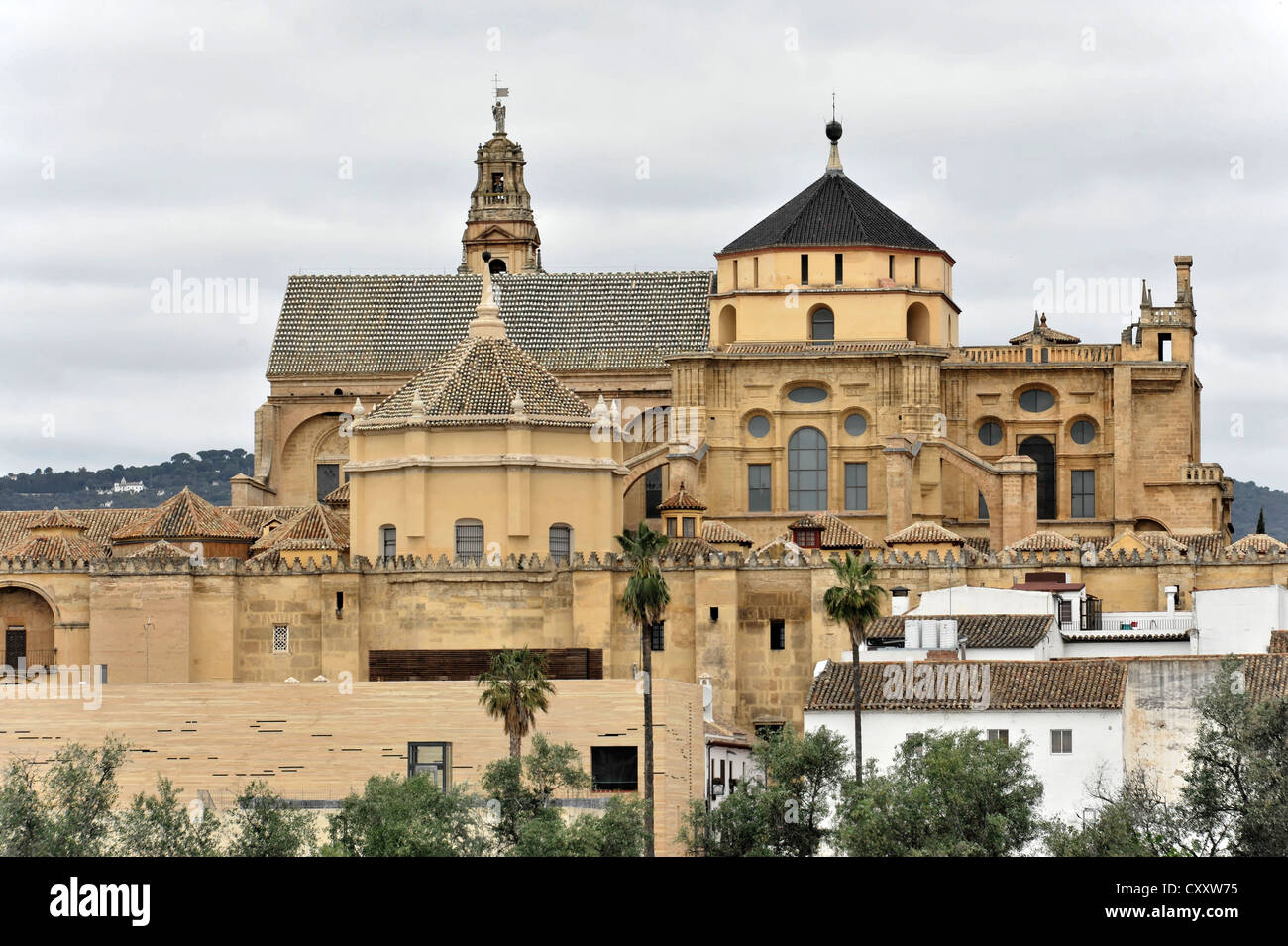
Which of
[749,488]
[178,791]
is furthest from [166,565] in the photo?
[749,488]

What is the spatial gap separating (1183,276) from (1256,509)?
85842mm

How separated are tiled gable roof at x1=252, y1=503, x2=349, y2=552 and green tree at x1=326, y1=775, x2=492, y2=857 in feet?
63.4

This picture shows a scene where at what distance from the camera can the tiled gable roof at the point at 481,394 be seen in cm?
6384

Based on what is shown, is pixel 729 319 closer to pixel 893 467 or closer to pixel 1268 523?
pixel 893 467

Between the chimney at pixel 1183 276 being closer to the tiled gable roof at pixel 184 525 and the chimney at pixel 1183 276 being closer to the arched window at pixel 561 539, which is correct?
the arched window at pixel 561 539

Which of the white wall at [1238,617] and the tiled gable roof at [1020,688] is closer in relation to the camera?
the tiled gable roof at [1020,688]

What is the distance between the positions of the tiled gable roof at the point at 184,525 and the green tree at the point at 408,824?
75.4ft

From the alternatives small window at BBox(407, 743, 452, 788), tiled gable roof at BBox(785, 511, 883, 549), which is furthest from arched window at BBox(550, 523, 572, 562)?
small window at BBox(407, 743, 452, 788)

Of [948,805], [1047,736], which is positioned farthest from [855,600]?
[948,805]

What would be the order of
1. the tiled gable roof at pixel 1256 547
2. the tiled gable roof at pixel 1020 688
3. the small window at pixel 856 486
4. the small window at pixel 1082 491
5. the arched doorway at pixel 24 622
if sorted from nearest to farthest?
the tiled gable roof at pixel 1020 688, the tiled gable roof at pixel 1256 547, the arched doorway at pixel 24 622, the small window at pixel 856 486, the small window at pixel 1082 491

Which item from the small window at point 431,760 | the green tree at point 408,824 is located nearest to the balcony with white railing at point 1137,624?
the small window at point 431,760

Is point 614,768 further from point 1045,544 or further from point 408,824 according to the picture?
point 1045,544

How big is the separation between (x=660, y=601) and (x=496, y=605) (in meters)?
5.29

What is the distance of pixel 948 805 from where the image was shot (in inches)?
1647
